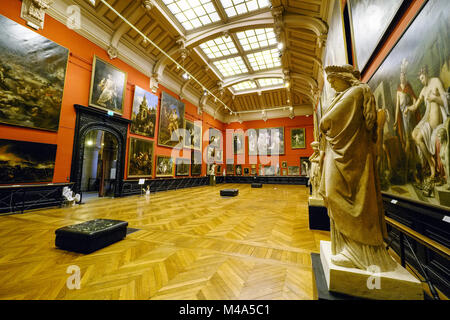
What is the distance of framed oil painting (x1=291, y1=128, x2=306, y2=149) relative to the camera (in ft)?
51.4

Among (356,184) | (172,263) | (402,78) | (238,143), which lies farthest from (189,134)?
(356,184)

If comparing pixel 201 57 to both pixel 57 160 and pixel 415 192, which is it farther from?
pixel 415 192

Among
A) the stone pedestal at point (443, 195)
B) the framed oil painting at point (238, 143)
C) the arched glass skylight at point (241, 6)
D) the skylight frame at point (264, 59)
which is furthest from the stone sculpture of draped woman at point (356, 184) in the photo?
the framed oil painting at point (238, 143)

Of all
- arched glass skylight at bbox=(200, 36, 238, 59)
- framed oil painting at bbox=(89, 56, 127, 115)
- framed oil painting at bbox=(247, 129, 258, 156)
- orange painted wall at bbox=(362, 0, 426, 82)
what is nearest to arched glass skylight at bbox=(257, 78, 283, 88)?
arched glass skylight at bbox=(200, 36, 238, 59)

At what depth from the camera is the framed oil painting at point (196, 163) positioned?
13219 mm

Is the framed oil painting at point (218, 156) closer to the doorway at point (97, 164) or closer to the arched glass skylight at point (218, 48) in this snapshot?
the arched glass skylight at point (218, 48)

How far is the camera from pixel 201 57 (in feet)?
36.0

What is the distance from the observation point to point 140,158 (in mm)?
8914

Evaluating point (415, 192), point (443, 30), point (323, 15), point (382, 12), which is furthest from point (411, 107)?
point (323, 15)

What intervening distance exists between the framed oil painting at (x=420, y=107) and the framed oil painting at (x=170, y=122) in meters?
9.95

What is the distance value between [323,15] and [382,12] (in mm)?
5223

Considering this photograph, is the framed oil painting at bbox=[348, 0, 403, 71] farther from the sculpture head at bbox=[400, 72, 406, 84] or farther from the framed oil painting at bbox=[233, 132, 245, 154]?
the framed oil painting at bbox=[233, 132, 245, 154]

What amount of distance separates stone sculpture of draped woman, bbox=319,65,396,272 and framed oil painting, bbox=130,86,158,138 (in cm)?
917

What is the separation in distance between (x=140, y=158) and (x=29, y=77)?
467cm
